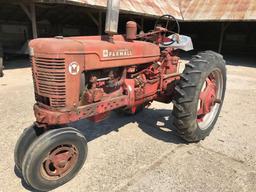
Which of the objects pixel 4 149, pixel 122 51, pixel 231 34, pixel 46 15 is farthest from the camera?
pixel 231 34

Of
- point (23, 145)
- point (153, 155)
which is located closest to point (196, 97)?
point (153, 155)

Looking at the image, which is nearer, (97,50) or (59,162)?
(59,162)

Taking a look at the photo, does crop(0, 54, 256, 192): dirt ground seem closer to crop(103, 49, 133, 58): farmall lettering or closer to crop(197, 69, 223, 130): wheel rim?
crop(197, 69, 223, 130): wheel rim

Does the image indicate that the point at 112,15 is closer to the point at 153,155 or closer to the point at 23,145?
the point at 23,145

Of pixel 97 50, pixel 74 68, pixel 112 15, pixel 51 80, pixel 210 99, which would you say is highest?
pixel 112 15

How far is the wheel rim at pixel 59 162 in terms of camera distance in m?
2.43

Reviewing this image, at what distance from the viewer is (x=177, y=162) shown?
3121 mm

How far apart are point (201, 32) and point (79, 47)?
1880 cm

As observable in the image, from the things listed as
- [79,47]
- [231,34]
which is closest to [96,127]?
[79,47]

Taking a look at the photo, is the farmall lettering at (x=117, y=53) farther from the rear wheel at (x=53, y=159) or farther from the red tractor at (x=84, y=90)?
the rear wheel at (x=53, y=159)

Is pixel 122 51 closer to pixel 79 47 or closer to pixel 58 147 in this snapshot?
pixel 79 47

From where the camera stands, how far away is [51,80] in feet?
7.88

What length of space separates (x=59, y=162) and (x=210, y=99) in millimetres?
2345

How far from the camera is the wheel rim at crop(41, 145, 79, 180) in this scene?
7.98ft
